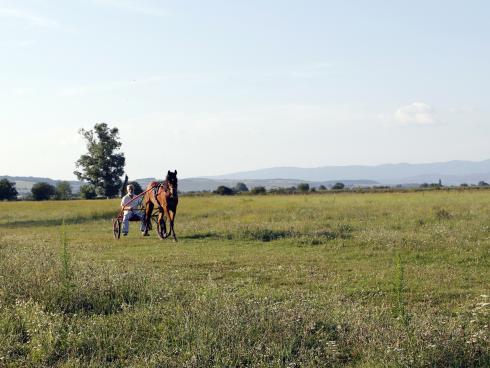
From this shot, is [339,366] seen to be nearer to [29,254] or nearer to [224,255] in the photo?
[29,254]

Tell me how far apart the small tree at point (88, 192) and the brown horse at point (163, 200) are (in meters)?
67.7

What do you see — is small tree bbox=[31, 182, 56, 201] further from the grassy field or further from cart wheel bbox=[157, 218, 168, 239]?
the grassy field

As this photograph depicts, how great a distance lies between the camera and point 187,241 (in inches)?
862

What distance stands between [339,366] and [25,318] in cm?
436

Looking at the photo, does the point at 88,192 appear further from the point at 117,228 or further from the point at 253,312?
the point at 253,312

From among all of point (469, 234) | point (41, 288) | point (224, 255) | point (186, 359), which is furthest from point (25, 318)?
point (469, 234)

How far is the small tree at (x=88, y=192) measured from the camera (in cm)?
8931

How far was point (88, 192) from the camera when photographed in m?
89.6

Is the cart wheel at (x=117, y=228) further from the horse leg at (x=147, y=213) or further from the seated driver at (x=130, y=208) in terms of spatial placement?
the horse leg at (x=147, y=213)

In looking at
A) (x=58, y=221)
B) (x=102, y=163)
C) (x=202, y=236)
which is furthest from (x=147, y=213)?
(x=102, y=163)

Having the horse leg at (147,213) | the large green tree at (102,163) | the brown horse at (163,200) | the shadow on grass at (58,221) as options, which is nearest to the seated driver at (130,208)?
the horse leg at (147,213)

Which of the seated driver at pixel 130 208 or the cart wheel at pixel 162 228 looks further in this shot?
the seated driver at pixel 130 208

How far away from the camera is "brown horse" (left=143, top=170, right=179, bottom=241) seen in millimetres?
21655

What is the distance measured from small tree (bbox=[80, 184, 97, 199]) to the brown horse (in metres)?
67.7
